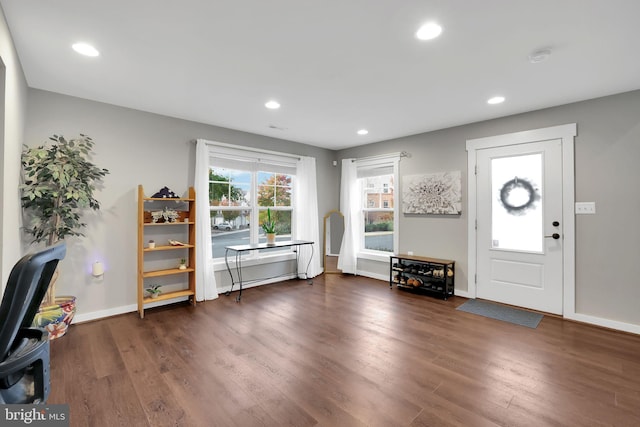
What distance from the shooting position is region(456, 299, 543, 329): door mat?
11.1 feet

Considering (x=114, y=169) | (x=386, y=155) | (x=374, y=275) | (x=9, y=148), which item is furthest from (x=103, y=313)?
(x=386, y=155)

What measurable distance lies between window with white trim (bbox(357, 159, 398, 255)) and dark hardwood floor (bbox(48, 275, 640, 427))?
189 cm

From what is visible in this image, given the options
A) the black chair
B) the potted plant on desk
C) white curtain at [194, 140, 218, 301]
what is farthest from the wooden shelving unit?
the black chair

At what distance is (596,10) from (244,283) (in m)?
4.79

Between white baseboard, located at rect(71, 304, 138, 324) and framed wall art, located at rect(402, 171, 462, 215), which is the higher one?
framed wall art, located at rect(402, 171, 462, 215)

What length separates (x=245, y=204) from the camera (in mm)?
4883

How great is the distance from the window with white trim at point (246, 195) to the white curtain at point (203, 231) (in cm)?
26

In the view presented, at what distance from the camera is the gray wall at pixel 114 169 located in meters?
3.23

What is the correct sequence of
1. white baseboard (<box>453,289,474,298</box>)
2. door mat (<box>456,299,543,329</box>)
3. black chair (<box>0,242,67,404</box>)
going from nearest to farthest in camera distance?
black chair (<box>0,242,67,404</box>) < door mat (<box>456,299,543,329</box>) < white baseboard (<box>453,289,474,298</box>)

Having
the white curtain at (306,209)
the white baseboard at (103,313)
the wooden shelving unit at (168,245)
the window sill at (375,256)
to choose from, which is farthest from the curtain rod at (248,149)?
the white baseboard at (103,313)

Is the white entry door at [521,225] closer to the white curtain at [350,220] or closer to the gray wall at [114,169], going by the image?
the white curtain at [350,220]

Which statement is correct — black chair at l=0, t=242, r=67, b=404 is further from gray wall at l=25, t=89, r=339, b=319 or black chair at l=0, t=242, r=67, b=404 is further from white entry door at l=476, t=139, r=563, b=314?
white entry door at l=476, t=139, r=563, b=314

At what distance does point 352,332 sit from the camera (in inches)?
122

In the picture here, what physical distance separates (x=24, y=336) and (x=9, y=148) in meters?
1.83
